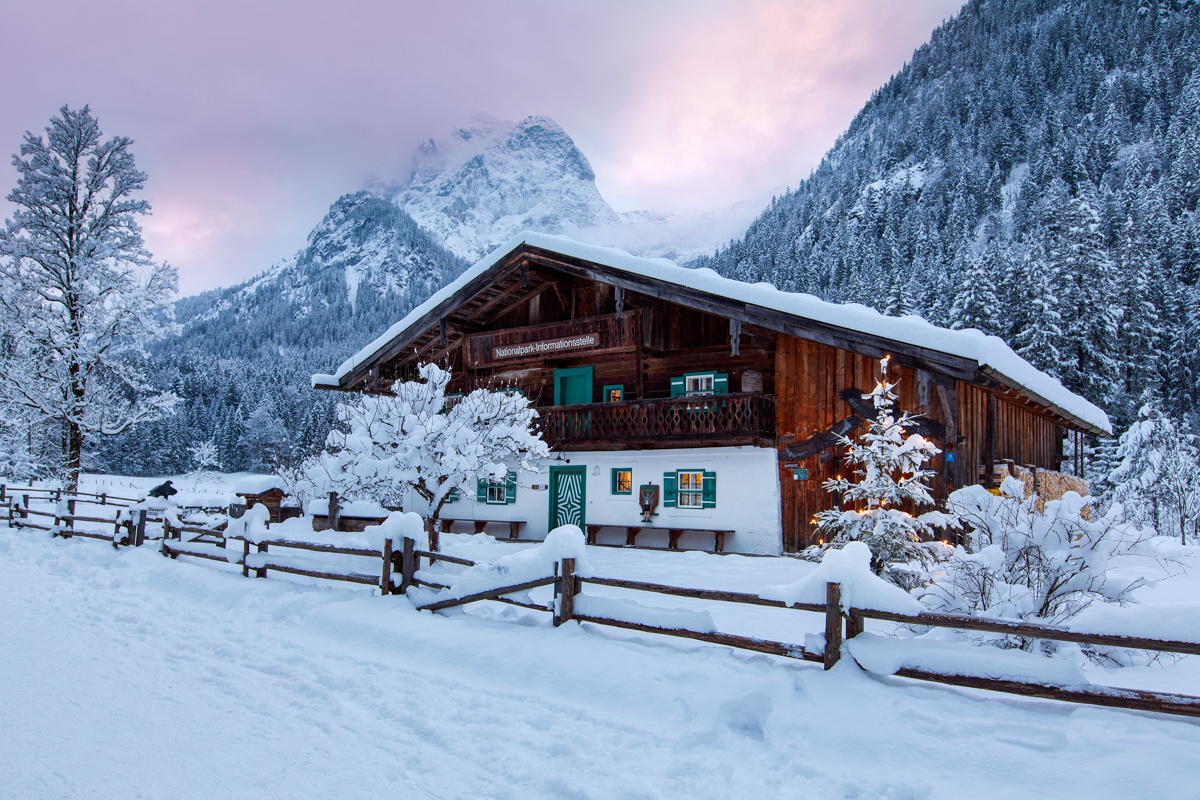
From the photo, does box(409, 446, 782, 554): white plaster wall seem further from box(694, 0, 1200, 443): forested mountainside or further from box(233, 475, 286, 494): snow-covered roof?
box(694, 0, 1200, 443): forested mountainside

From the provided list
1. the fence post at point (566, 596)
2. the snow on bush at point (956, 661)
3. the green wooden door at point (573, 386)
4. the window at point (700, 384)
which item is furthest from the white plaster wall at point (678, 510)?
the snow on bush at point (956, 661)

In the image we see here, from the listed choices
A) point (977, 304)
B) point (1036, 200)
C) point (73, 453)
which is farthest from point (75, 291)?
point (1036, 200)

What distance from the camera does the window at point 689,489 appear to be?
1728 centimetres

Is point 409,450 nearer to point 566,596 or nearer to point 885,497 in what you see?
point 566,596

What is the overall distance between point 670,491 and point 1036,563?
11.8 m

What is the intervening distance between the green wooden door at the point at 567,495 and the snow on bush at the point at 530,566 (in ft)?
36.3

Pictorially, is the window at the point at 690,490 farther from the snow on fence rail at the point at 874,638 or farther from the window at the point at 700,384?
the snow on fence rail at the point at 874,638

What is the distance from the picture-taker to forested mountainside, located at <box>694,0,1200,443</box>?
1460 inches

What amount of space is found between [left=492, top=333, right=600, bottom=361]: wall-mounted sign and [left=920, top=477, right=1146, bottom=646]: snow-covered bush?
1282 centimetres

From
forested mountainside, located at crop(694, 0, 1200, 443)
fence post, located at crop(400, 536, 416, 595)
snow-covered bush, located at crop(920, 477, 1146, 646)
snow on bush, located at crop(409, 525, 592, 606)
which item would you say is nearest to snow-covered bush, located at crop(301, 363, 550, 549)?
fence post, located at crop(400, 536, 416, 595)

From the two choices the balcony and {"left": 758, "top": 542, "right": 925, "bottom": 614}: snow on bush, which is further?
the balcony

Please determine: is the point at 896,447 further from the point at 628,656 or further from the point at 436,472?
the point at 436,472

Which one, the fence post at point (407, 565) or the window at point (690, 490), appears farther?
the window at point (690, 490)

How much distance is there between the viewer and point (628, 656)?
6543mm
